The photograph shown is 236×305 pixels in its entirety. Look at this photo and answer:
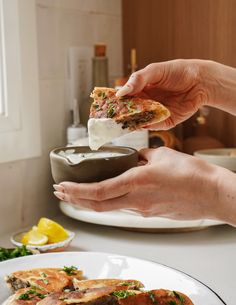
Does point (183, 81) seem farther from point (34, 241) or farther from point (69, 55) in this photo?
point (69, 55)

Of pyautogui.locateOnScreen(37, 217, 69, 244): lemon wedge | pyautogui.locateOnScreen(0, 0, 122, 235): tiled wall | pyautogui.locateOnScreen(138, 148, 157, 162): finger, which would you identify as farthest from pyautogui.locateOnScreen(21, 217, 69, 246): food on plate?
pyautogui.locateOnScreen(138, 148, 157, 162): finger

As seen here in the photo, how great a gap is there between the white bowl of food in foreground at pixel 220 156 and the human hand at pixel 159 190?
857 millimetres

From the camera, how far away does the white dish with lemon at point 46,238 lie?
158 centimetres

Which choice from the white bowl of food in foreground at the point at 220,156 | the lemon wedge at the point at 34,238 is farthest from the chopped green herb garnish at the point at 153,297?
the white bowl of food in foreground at the point at 220,156

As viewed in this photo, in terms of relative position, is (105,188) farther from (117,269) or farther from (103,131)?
(117,269)

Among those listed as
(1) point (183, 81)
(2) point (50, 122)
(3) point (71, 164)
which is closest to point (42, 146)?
(2) point (50, 122)

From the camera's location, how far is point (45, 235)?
162 cm

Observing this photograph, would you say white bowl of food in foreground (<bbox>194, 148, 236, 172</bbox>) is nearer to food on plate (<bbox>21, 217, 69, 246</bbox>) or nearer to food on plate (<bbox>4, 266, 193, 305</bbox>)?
food on plate (<bbox>21, 217, 69, 246</bbox>)

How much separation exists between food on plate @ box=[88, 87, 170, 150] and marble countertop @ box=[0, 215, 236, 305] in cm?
45

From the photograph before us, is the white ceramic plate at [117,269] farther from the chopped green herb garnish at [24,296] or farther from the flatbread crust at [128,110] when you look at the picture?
the flatbread crust at [128,110]

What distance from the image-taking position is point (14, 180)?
1868 mm

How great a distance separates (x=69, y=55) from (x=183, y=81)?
0.80 m

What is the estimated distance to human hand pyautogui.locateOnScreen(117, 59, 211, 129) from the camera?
130 centimetres

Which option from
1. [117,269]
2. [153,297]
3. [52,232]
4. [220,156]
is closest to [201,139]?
[220,156]
